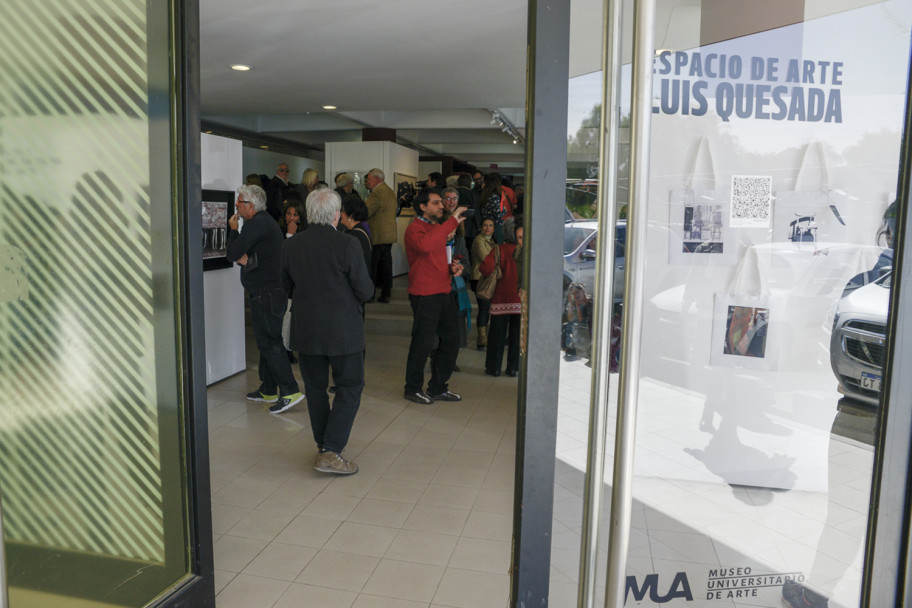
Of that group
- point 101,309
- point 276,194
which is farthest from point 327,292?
point 276,194

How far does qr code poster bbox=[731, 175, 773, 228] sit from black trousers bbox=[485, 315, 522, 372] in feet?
14.4

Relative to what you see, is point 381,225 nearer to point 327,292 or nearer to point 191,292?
point 327,292

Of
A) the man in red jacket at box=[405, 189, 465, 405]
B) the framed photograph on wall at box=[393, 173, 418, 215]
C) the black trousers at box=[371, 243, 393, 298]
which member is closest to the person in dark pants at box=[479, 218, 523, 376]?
the man in red jacket at box=[405, 189, 465, 405]

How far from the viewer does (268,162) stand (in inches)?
637

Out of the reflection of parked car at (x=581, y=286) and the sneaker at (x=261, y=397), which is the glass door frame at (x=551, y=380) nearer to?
the reflection of parked car at (x=581, y=286)

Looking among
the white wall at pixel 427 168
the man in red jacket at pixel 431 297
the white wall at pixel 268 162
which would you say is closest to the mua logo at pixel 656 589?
the man in red jacket at pixel 431 297

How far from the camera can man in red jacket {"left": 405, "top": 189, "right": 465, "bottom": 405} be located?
5465 mm

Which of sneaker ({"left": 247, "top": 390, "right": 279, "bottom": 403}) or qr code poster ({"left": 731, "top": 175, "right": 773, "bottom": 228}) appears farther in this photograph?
sneaker ({"left": 247, "top": 390, "right": 279, "bottom": 403})

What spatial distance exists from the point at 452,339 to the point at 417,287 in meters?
0.57

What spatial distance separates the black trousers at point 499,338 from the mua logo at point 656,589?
427cm

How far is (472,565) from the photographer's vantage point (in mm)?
3234

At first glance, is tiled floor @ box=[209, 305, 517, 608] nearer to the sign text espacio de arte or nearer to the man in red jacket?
the man in red jacket

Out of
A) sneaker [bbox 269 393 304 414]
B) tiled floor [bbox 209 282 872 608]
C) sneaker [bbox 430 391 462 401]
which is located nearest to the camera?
tiled floor [bbox 209 282 872 608]

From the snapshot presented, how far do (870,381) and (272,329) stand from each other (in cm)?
422
